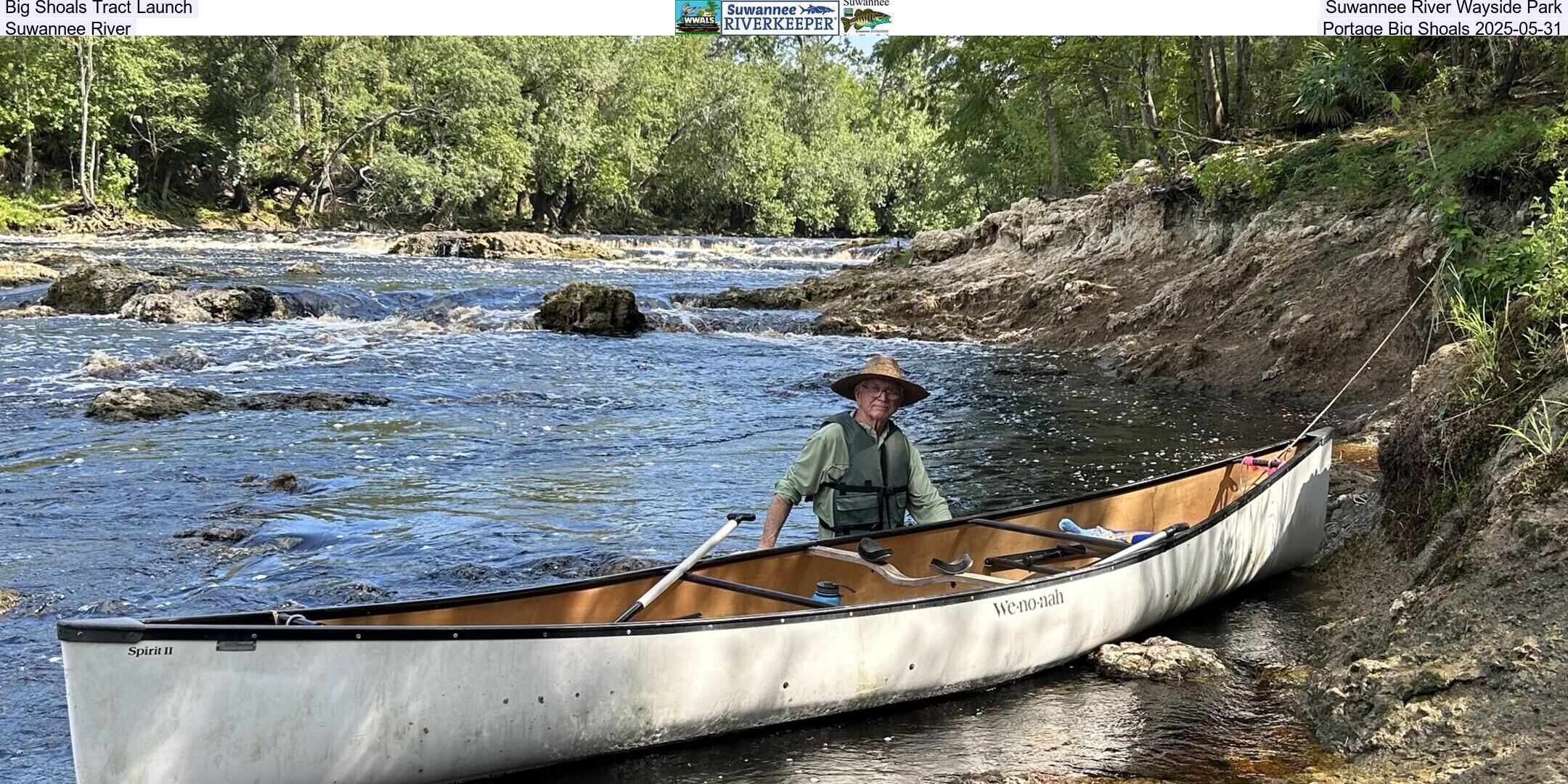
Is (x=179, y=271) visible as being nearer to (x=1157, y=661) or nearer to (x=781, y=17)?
(x=781, y=17)

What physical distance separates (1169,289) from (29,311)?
639 inches

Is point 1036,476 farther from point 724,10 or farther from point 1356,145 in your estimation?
point 1356,145

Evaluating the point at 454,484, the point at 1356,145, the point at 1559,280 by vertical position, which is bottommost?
the point at 454,484

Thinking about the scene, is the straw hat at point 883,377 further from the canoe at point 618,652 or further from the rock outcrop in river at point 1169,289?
the rock outcrop in river at point 1169,289

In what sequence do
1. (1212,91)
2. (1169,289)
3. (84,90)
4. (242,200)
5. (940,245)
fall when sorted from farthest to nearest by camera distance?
(242,200), (84,90), (940,245), (1212,91), (1169,289)

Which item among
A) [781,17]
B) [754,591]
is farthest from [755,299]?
[754,591]

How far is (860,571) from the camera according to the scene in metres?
6.13

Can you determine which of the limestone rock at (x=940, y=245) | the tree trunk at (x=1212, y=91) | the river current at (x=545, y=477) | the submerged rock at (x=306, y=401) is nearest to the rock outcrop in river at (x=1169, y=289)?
the limestone rock at (x=940, y=245)

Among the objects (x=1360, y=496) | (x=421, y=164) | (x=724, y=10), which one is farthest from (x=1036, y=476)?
(x=421, y=164)

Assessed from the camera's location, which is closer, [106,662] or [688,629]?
[106,662]

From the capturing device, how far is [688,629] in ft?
15.7

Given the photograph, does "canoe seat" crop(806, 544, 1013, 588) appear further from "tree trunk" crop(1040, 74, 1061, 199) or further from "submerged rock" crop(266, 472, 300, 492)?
"tree trunk" crop(1040, 74, 1061, 199)

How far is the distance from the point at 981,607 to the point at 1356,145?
471 inches

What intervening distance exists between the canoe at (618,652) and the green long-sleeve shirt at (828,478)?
14 centimetres
